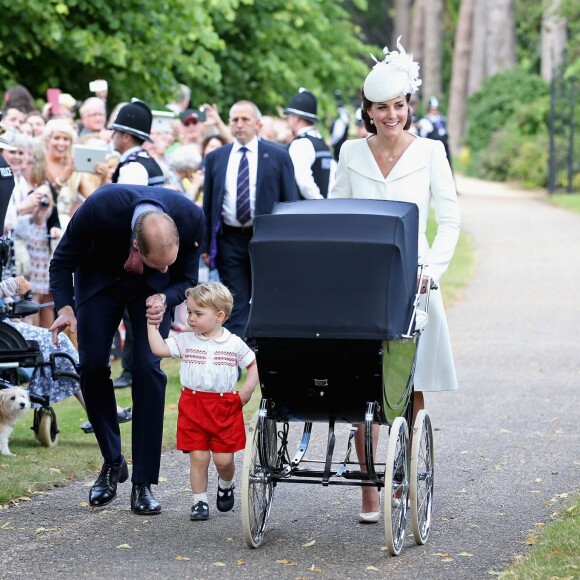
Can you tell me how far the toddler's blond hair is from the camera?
6719mm

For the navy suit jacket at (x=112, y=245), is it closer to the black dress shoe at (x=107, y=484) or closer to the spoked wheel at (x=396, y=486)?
the black dress shoe at (x=107, y=484)

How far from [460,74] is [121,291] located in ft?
180

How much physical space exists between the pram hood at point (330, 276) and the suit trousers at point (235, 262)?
5.01m

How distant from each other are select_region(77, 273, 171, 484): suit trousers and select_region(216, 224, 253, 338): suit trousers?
403cm

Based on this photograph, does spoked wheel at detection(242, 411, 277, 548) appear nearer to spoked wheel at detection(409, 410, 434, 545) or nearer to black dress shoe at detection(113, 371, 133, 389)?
spoked wheel at detection(409, 410, 434, 545)

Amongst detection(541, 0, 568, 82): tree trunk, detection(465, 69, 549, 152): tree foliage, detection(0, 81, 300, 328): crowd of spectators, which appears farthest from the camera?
detection(465, 69, 549, 152): tree foliage

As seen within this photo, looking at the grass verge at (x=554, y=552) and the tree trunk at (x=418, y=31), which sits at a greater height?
the tree trunk at (x=418, y=31)

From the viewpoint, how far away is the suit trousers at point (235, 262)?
11164mm

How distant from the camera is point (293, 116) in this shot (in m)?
13.5

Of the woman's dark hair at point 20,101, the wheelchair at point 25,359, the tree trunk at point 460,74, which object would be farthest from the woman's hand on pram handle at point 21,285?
the tree trunk at point 460,74

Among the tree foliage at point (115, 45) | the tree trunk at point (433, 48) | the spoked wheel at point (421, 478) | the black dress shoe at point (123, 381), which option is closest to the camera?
the spoked wheel at point (421, 478)

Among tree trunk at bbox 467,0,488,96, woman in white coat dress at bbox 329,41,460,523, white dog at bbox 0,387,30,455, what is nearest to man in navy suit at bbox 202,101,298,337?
white dog at bbox 0,387,30,455

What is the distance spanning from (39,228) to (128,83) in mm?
6545

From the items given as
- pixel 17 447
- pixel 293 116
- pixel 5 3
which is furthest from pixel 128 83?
pixel 17 447
